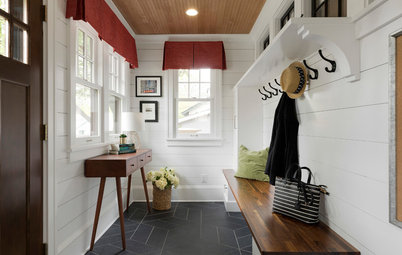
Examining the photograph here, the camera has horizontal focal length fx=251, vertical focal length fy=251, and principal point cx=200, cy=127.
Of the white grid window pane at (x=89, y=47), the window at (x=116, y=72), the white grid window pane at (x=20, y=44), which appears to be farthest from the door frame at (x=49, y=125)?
the window at (x=116, y=72)

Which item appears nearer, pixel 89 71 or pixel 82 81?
pixel 82 81

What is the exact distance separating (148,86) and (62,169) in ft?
7.30

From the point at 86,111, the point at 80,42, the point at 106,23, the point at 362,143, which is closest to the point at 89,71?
the point at 80,42

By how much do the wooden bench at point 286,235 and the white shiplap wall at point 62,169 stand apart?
148 cm

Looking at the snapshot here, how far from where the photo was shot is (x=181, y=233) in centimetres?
285

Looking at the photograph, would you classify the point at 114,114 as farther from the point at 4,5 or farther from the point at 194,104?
the point at 4,5

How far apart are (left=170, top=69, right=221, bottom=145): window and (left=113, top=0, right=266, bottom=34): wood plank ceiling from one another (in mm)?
677

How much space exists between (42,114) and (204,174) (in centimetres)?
266

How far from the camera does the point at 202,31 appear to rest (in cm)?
388

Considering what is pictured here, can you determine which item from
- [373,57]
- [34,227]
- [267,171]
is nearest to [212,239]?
[267,171]

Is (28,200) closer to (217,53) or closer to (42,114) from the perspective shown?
(42,114)

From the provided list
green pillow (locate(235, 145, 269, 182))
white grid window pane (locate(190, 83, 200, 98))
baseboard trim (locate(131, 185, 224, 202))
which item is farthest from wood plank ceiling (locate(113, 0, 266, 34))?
baseboard trim (locate(131, 185, 224, 202))

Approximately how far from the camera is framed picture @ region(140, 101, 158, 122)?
403 centimetres

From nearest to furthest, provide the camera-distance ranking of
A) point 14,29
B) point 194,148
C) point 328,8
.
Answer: point 14,29 < point 328,8 < point 194,148
